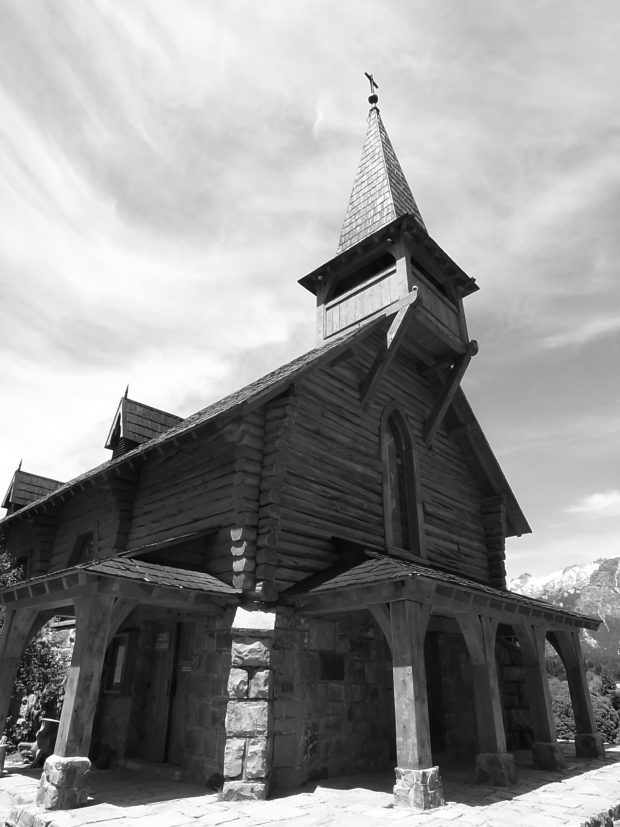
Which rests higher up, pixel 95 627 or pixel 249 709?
pixel 95 627

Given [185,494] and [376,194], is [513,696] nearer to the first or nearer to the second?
[185,494]

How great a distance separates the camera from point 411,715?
7555 mm

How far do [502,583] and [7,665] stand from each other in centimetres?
1212

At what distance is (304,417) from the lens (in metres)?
11.1

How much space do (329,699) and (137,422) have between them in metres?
9.78

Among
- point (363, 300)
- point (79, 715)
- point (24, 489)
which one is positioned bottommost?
point (79, 715)

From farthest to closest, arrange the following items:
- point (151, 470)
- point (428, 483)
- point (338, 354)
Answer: point (428, 483) < point (151, 470) < point (338, 354)

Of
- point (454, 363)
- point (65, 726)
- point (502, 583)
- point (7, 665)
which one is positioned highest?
point (454, 363)

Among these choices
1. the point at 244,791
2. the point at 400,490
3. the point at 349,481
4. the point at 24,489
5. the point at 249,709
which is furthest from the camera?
the point at 24,489

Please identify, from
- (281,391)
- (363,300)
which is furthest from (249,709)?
(363,300)

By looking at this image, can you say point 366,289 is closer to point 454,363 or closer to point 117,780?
point 454,363

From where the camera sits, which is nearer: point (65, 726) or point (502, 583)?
point (65, 726)

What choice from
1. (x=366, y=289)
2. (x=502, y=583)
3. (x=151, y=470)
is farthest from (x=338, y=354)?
(x=502, y=583)

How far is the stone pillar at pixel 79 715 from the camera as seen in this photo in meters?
7.11
